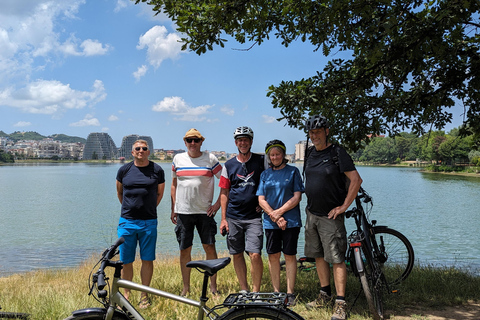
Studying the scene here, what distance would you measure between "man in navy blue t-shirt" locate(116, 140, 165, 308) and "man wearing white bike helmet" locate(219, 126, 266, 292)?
92cm

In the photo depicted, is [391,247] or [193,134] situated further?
[391,247]

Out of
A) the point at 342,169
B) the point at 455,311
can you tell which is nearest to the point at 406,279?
the point at 455,311

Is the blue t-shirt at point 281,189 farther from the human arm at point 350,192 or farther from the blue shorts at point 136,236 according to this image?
the blue shorts at point 136,236

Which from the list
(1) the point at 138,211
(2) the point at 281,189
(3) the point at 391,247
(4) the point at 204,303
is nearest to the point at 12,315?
(1) the point at 138,211

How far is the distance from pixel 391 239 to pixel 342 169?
2.16 metres

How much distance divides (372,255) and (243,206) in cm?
172

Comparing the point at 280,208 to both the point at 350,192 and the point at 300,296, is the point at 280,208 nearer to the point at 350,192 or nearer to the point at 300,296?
the point at 350,192

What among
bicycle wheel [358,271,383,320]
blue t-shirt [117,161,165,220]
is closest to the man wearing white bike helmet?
blue t-shirt [117,161,165,220]

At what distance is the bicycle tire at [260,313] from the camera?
7.87ft

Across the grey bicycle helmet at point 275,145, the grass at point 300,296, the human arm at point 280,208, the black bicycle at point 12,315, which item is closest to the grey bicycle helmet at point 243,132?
the grey bicycle helmet at point 275,145

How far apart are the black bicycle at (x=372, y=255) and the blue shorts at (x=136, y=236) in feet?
8.19

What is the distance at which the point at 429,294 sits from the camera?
5254mm

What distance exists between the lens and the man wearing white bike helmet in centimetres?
476

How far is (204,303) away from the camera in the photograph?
2609mm
